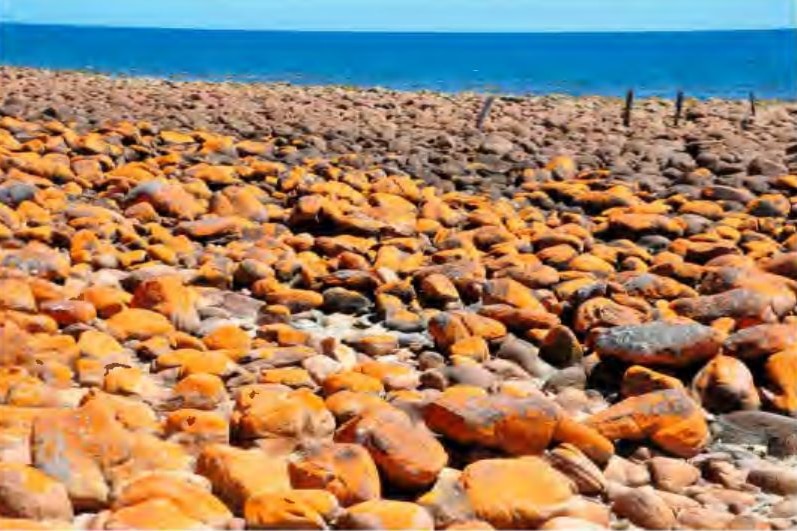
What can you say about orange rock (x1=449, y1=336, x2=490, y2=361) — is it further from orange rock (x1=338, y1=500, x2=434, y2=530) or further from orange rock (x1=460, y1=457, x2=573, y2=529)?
orange rock (x1=338, y1=500, x2=434, y2=530)

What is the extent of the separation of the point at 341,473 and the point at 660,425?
1315 mm

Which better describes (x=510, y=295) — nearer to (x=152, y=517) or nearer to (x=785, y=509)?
(x=785, y=509)

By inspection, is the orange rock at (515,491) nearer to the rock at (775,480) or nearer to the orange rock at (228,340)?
the rock at (775,480)

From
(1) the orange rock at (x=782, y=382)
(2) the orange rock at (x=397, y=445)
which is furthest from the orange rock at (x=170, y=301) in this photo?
(1) the orange rock at (x=782, y=382)

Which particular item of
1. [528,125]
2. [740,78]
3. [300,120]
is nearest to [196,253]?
[300,120]

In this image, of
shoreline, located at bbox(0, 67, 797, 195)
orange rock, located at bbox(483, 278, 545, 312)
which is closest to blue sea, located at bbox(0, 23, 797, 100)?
shoreline, located at bbox(0, 67, 797, 195)

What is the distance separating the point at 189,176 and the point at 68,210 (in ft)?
5.31

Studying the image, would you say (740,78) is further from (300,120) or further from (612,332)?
(612,332)

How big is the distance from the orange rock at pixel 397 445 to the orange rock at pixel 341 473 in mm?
57

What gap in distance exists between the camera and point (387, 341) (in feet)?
15.4

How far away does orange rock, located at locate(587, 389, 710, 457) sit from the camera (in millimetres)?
3652

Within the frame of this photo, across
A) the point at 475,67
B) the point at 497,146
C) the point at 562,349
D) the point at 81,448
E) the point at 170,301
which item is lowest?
the point at 81,448

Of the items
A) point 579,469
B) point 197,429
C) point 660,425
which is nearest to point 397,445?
point 579,469

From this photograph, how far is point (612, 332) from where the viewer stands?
4410 millimetres
